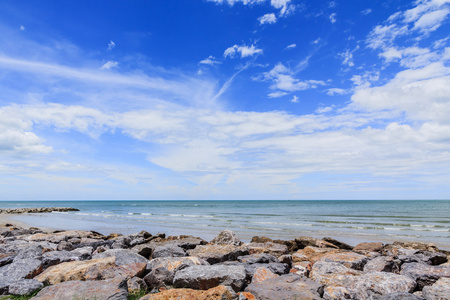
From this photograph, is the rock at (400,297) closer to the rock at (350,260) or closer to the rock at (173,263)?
the rock at (350,260)

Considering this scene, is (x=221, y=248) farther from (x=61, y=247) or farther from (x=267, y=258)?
A: (x=61, y=247)

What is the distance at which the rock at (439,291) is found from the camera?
5.31m

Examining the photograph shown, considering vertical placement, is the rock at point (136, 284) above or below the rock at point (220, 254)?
below

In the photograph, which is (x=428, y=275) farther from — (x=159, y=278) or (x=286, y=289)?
(x=159, y=278)

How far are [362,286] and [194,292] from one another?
10.4ft

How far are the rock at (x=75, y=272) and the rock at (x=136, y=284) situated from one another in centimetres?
80

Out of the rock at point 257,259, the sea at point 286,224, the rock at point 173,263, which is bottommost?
the sea at point 286,224

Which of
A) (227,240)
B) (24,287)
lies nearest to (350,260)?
(227,240)

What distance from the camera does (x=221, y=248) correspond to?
32.6 ft

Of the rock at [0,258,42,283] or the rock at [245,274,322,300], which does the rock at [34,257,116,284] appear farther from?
the rock at [245,274,322,300]

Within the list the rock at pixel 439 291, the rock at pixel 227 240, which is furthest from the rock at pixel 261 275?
the rock at pixel 227 240

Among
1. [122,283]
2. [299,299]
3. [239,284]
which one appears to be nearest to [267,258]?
[239,284]

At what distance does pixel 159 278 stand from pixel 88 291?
149cm

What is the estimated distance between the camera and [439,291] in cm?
541
